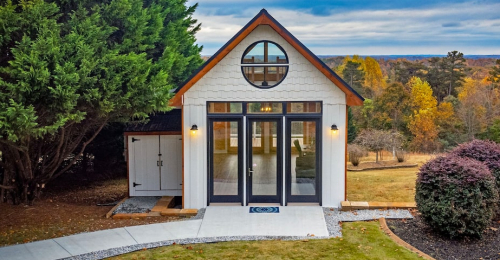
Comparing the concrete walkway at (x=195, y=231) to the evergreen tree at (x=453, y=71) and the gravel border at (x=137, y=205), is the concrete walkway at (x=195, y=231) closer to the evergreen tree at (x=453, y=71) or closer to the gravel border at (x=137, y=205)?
the gravel border at (x=137, y=205)

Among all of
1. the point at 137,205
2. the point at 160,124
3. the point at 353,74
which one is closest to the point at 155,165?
the point at 160,124

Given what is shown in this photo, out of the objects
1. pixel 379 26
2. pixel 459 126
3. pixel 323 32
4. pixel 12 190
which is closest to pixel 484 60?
pixel 379 26

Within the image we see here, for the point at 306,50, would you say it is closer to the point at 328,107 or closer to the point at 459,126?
the point at 328,107

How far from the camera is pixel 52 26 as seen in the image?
8070mm

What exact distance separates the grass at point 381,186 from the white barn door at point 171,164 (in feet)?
15.5

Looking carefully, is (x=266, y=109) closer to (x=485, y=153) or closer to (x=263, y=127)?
(x=263, y=127)

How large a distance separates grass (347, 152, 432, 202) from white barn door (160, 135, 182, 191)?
185 inches

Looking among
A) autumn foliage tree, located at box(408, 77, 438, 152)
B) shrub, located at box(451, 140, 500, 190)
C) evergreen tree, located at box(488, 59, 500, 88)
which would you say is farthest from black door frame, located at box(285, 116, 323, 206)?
evergreen tree, located at box(488, 59, 500, 88)

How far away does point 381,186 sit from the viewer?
44.3 feet

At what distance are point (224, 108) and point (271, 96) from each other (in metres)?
1.16

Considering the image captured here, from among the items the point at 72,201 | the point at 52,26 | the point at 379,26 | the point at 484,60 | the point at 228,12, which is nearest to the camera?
the point at 52,26

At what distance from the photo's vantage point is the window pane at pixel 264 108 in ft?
33.6

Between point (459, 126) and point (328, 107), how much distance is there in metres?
26.6

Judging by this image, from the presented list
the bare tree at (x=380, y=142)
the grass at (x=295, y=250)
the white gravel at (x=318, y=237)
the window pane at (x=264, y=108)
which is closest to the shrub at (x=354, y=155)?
the bare tree at (x=380, y=142)
